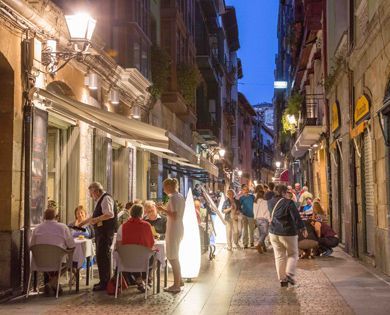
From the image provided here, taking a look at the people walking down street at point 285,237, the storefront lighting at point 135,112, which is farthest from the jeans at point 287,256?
the storefront lighting at point 135,112

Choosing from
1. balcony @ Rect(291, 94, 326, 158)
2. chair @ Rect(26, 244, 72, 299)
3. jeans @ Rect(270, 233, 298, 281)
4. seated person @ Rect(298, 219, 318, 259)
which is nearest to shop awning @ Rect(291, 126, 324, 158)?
balcony @ Rect(291, 94, 326, 158)

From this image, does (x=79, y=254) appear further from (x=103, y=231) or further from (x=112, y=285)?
(x=112, y=285)

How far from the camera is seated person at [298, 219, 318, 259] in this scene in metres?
15.8

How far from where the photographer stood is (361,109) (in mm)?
14359

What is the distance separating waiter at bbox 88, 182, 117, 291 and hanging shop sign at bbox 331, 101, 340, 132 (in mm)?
9853

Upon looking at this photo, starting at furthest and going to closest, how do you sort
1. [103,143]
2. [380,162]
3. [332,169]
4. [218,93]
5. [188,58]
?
[218,93] → [188,58] → [332,169] → [103,143] → [380,162]

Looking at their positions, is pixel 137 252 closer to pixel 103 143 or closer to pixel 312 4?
pixel 103 143

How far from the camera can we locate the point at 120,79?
1772 cm

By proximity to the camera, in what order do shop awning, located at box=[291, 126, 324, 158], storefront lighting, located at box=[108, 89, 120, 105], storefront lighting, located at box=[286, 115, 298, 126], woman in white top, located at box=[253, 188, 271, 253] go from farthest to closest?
→ 1. storefront lighting, located at box=[286, 115, 298, 126]
2. shop awning, located at box=[291, 126, 324, 158]
3. woman in white top, located at box=[253, 188, 271, 253]
4. storefront lighting, located at box=[108, 89, 120, 105]

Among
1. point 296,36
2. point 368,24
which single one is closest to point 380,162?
point 368,24

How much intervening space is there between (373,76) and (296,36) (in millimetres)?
22789

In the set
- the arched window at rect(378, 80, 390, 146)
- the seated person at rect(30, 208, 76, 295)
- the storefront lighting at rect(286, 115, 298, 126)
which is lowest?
the seated person at rect(30, 208, 76, 295)

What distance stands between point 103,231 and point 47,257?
116cm

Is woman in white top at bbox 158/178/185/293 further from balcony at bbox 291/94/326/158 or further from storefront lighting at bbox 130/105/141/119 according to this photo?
balcony at bbox 291/94/326/158
